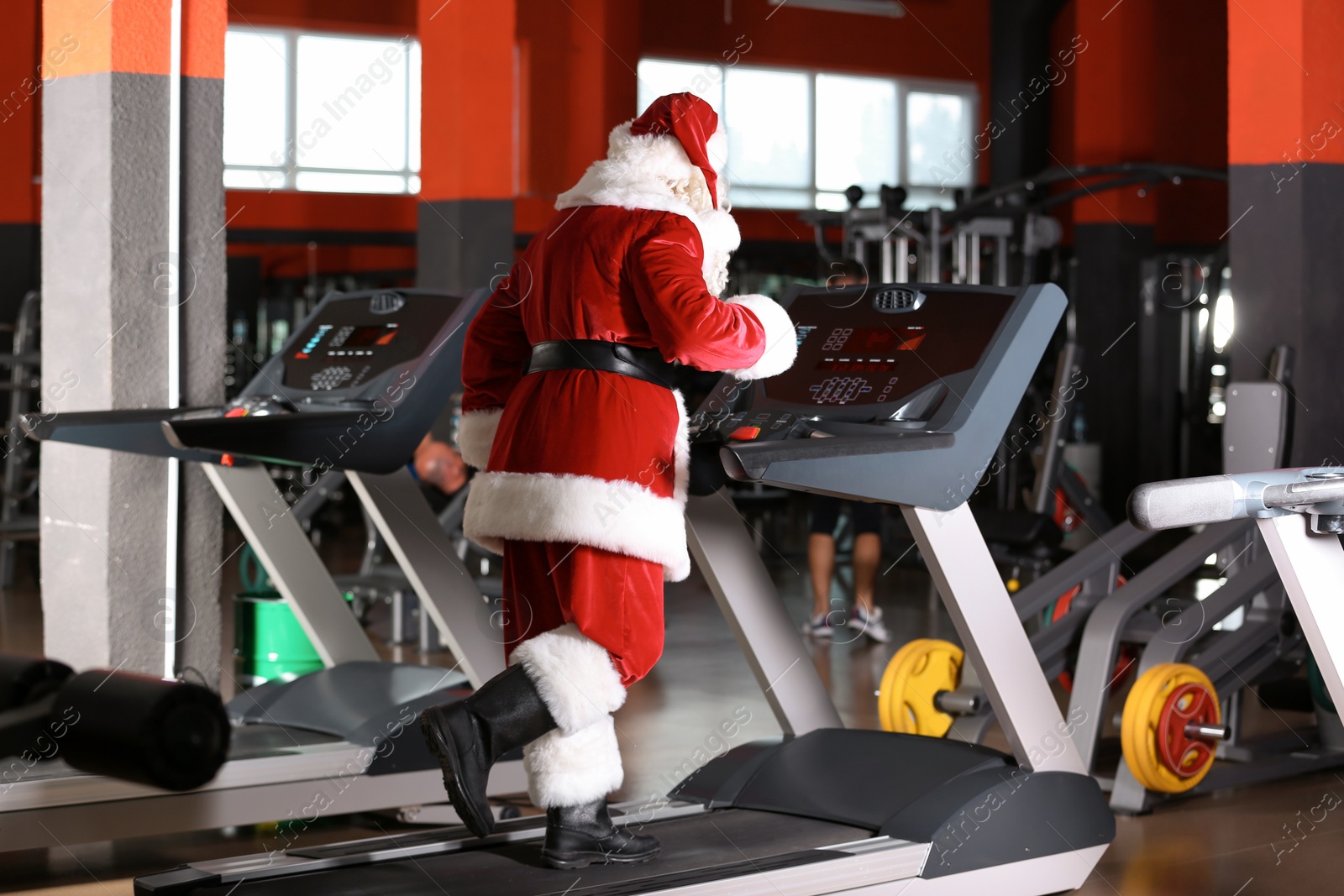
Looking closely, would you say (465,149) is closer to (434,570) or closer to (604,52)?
(604,52)

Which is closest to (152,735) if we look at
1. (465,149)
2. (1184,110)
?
(465,149)

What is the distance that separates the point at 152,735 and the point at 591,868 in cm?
141

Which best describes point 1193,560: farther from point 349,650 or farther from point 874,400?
point 349,650

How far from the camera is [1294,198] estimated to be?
4.95 meters

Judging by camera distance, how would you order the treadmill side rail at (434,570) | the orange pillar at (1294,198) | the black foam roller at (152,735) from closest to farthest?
the black foam roller at (152,735)
the treadmill side rail at (434,570)
the orange pillar at (1294,198)

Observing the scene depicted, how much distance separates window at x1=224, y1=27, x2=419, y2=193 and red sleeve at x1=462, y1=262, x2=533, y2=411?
9.26 m

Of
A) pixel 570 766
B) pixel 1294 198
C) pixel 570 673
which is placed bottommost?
pixel 570 766

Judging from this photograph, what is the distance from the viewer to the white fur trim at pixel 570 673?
8.91ft

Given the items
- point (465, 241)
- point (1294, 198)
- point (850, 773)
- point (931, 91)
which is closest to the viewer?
point (850, 773)

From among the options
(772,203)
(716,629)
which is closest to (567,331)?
(716,629)

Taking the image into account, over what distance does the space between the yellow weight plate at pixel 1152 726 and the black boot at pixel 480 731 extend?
1706 millimetres

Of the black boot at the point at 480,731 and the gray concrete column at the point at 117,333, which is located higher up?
the gray concrete column at the point at 117,333

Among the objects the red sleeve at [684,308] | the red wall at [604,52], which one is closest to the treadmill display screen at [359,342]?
the red sleeve at [684,308]

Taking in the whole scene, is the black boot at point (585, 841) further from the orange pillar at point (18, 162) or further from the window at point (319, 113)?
the window at point (319, 113)
